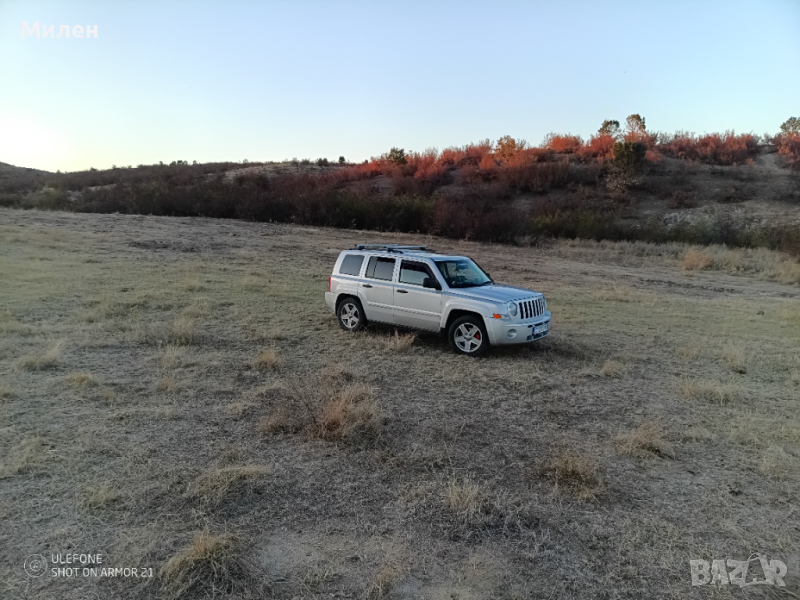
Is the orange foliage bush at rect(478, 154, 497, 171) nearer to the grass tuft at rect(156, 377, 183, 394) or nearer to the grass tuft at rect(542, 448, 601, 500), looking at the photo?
the grass tuft at rect(156, 377, 183, 394)

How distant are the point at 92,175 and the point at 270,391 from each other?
51.5 m

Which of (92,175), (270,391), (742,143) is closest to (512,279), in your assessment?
(270,391)

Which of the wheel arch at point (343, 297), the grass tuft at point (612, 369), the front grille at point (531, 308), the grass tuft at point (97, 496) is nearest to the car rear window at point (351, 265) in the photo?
the wheel arch at point (343, 297)

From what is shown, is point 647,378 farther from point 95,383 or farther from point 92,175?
point 92,175

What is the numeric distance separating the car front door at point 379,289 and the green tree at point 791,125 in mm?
56476

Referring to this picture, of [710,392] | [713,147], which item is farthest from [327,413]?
[713,147]

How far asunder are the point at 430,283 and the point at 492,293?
1.08m

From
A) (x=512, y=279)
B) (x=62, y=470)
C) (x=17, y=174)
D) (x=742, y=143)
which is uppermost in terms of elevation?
(x=742, y=143)

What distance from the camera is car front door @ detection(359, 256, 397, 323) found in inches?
388

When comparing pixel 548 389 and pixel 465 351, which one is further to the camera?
pixel 465 351

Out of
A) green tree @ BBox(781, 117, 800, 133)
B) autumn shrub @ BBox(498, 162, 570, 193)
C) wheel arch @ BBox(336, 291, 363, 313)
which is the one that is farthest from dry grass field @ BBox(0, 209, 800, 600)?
green tree @ BBox(781, 117, 800, 133)

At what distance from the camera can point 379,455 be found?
5.26 metres

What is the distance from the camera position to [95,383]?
6996 mm

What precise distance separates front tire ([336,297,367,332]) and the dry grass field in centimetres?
36
